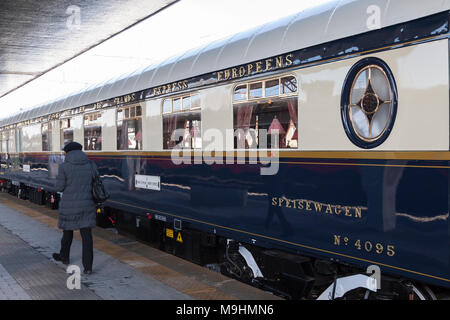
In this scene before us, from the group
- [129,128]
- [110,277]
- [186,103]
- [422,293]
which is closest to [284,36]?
[186,103]

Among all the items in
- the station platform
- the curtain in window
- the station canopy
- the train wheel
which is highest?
the station canopy

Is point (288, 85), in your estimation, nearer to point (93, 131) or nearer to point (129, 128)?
point (129, 128)

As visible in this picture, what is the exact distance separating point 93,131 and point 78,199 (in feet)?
14.4

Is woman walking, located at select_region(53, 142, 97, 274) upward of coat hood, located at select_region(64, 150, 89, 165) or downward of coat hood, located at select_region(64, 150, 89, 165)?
downward

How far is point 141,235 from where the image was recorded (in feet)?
31.2

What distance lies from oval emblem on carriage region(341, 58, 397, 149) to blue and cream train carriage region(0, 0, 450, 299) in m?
0.01

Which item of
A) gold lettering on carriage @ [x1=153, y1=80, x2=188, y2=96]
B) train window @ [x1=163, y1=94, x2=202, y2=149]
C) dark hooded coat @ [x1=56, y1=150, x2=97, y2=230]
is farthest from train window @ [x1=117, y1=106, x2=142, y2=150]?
dark hooded coat @ [x1=56, y1=150, x2=97, y2=230]

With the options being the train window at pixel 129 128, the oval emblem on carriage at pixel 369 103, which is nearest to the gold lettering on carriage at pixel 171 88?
the train window at pixel 129 128

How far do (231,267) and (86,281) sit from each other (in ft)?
6.12

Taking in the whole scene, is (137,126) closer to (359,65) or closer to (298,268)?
(298,268)

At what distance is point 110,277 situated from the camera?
659 cm

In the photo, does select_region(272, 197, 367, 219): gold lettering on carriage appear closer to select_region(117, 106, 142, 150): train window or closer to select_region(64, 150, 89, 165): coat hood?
select_region(64, 150, 89, 165): coat hood

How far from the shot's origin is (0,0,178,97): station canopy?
1812 centimetres

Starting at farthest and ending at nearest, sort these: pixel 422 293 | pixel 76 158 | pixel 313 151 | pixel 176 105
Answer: pixel 176 105 < pixel 76 158 < pixel 313 151 < pixel 422 293
